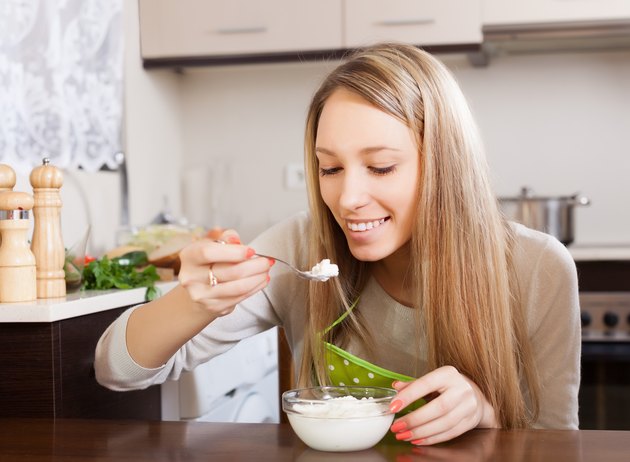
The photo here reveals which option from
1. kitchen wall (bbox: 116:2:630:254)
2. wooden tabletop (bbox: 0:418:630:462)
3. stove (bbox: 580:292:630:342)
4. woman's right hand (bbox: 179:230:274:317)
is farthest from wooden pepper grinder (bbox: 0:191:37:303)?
stove (bbox: 580:292:630:342)

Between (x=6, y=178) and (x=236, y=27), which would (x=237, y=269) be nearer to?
(x=6, y=178)

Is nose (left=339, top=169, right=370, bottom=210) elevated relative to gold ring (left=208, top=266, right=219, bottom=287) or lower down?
elevated

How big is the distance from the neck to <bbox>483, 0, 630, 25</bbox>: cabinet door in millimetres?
1526

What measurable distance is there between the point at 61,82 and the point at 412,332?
136cm

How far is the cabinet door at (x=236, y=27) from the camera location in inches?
111

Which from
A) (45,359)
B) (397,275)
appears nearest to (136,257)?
(45,359)

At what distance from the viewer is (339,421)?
89 cm

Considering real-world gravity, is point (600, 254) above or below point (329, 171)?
below

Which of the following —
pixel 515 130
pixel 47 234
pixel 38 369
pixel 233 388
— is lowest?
pixel 233 388

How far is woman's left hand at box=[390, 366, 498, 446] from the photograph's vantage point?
3.10ft

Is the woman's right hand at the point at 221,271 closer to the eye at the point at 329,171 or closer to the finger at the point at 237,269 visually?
the finger at the point at 237,269

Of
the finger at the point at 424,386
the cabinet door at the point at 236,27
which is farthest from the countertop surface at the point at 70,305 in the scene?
the cabinet door at the point at 236,27

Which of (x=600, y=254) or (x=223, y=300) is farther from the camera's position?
(x=600, y=254)

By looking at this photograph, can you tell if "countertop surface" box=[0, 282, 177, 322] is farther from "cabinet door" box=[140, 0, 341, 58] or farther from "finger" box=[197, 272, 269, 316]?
"cabinet door" box=[140, 0, 341, 58]
